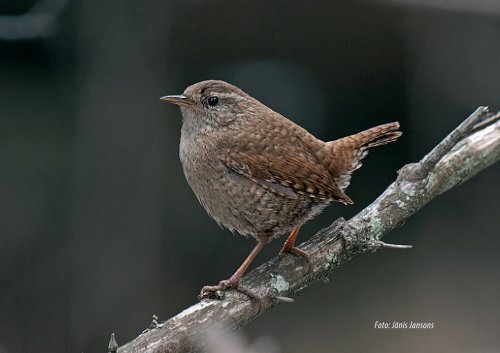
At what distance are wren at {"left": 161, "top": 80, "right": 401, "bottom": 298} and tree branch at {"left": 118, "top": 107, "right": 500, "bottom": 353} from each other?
0.10 metres

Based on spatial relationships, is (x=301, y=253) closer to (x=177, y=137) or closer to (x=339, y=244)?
(x=339, y=244)

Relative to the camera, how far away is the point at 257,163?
11.0ft

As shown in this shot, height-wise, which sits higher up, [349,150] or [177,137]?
[349,150]

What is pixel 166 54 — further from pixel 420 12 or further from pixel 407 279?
pixel 407 279

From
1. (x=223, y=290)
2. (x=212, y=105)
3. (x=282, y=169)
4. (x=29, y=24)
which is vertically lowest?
(x=223, y=290)

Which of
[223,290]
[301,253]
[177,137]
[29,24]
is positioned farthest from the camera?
[177,137]

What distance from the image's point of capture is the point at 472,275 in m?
6.55

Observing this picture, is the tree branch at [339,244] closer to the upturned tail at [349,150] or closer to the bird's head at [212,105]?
the upturned tail at [349,150]

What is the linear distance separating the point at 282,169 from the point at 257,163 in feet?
0.39

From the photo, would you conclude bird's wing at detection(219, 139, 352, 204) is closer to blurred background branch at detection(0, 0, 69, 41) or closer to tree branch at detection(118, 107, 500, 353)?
tree branch at detection(118, 107, 500, 353)

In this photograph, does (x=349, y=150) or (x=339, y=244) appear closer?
(x=339, y=244)

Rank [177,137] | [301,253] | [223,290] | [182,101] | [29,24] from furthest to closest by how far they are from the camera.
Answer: [177,137] → [29,24] → [182,101] → [301,253] → [223,290]

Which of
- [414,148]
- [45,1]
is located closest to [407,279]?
[414,148]

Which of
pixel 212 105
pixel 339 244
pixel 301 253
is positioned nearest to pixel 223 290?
pixel 301 253
